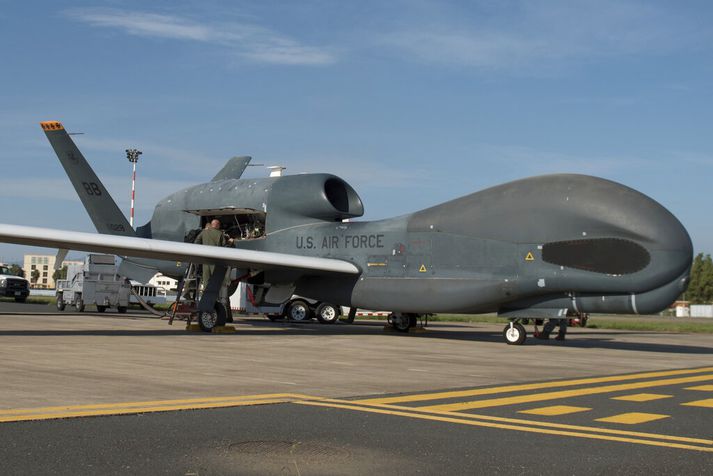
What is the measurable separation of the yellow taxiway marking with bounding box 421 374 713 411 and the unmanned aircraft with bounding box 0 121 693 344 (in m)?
5.37

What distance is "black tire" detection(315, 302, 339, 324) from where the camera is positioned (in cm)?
3322

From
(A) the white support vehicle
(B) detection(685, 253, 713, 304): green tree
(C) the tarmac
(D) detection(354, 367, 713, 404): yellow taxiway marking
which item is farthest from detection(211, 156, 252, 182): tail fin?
(B) detection(685, 253, 713, 304): green tree

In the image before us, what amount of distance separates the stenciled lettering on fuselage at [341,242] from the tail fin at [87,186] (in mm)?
7955

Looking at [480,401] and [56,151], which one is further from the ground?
[56,151]

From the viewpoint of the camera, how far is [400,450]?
6.27 metres

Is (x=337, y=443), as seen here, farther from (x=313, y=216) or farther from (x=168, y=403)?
(x=313, y=216)

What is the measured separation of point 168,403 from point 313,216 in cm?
1651

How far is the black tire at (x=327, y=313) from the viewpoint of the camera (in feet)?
109

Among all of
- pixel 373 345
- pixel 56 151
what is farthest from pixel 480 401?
pixel 56 151

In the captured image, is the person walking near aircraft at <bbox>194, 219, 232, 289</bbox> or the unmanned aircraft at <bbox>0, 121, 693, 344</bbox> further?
the person walking near aircraft at <bbox>194, 219, 232, 289</bbox>

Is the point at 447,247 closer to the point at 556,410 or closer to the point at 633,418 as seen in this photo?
the point at 556,410

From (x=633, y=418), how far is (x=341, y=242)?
51.0 ft

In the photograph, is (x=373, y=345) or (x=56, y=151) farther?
(x=56, y=151)

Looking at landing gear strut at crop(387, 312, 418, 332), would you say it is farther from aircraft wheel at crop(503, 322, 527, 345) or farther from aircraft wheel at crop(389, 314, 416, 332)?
aircraft wheel at crop(503, 322, 527, 345)
